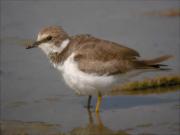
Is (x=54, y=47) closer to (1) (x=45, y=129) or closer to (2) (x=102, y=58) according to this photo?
(2) (x=102, y=58)

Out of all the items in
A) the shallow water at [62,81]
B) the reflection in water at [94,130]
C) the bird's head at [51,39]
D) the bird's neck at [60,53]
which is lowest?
the reflection in water at [94,130]

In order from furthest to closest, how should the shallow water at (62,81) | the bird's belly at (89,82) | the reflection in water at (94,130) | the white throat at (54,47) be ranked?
the white throat at (54,47), the bird's belly at (89,82), the shallow water at (62,81), the reflection in water at (94,130)

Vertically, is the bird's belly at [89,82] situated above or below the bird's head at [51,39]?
below

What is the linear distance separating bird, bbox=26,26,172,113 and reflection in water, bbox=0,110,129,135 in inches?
23.0

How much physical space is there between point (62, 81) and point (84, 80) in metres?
1.59

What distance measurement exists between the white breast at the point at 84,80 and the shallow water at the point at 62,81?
41 centimetres

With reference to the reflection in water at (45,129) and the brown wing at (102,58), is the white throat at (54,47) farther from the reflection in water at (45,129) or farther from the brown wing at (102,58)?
the reflection in water at (45,129)

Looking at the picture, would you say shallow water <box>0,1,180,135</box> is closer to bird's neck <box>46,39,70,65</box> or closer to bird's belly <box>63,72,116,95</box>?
bird's belly <box>63,72,116,95</box>

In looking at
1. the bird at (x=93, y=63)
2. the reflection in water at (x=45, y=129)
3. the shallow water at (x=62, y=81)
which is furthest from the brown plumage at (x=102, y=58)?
the reflection in water at (x=45, y=129)

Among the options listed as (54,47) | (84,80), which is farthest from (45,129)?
(54,47)

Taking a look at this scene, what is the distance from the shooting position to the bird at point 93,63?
8.28 metres

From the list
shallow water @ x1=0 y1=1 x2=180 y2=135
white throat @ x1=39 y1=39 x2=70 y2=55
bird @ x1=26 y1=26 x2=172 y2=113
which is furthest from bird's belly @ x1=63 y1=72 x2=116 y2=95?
white throat @ x1=39 y1=39 x2=70 y2=55

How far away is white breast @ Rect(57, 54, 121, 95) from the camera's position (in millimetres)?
8250

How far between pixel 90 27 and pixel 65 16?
3.39 ft
